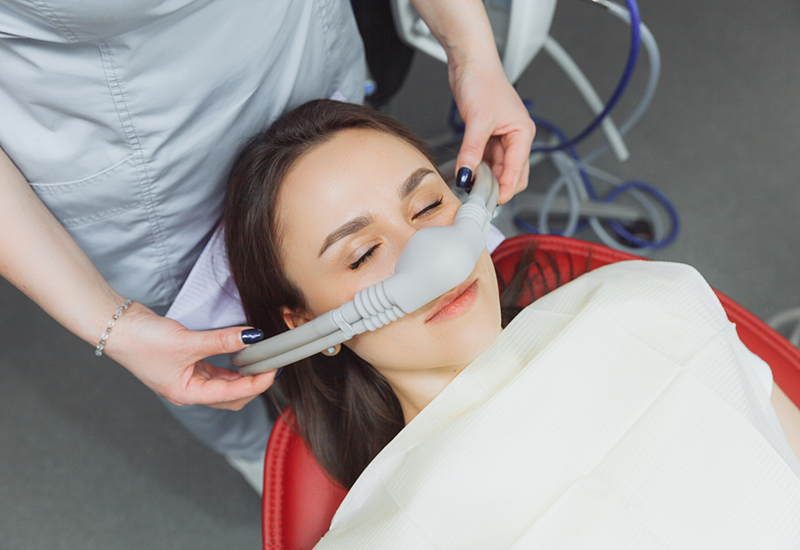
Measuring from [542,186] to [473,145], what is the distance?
1.24 metres

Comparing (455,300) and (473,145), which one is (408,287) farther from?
(473,145)

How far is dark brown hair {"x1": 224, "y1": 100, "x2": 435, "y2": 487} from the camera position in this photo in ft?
3.25

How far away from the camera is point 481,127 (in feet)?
3.48

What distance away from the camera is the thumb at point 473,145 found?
1026 mm

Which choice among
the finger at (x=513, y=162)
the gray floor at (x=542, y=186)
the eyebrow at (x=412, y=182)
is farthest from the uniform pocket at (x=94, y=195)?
the gray floor at (x=542, y=186)

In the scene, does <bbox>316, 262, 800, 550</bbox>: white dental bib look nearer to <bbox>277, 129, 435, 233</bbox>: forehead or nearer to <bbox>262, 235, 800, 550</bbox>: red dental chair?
<bbox>262, 235, 800, 550</bbox>: red dental chair

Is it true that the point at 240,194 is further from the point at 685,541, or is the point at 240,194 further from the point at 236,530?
the point at 236,530

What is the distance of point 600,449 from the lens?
Result: 0.88 meters

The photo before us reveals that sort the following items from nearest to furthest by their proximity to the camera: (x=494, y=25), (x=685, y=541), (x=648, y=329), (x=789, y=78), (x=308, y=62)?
1. (x=685, y=541)
2. (x=648, y=329)
3. (x=308, y=62)
4. (x=494, y=25)
5. (x=789, y=78)

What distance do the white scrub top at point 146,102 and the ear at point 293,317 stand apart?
0.77 ft

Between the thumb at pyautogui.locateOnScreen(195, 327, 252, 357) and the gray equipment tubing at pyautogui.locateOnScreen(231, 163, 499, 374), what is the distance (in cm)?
4

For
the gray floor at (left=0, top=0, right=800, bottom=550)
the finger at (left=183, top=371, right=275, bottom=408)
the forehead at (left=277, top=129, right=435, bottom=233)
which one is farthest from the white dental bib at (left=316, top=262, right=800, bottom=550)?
the gray floor at (left=0, top=0, right=800, bottom=550)


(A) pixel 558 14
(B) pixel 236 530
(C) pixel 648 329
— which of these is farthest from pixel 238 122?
(A) pixel 558 14

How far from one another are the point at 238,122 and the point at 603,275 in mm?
714
